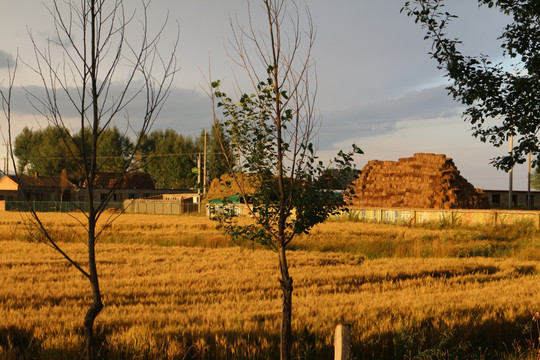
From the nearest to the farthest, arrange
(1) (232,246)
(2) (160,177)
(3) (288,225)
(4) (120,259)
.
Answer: (3) (288,225), (4) (120,259), (1) (232,246), (2) (160,177)

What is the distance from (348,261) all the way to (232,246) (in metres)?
7.29

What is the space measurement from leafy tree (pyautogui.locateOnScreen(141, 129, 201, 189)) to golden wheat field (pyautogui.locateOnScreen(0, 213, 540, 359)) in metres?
78.0

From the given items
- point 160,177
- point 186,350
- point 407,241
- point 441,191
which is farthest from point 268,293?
point 160,177

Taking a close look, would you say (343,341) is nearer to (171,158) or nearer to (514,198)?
(514,198)

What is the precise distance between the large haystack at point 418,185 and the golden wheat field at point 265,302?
14761mm

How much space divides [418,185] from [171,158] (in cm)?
6963

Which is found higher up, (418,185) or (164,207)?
(418,185)

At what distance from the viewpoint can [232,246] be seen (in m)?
26.6

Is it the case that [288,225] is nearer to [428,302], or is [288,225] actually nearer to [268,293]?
[428,302]

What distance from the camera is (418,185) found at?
1672 inches

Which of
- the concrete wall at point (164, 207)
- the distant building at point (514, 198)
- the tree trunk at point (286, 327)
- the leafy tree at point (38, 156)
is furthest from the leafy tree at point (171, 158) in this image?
the tree trunk at point (286, 327)

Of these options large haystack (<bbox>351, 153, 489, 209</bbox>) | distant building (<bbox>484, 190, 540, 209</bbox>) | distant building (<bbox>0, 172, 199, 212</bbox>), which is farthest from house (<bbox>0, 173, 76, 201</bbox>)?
distant building (<bbox>484, 190, 540, 209</bbox>)

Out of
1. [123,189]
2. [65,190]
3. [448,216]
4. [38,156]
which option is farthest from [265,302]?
[38,156]

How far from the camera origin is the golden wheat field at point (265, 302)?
26.7 ft
